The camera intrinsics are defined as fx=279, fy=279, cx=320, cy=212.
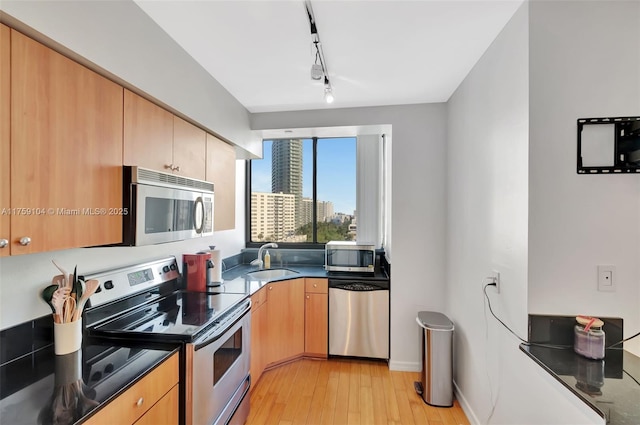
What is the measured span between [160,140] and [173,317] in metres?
1.04

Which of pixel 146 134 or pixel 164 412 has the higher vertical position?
pixel 146 134

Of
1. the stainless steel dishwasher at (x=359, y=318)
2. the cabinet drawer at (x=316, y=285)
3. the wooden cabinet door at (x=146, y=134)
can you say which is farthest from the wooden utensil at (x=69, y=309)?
the stainless steel dishwasher at (x=359, y=318)

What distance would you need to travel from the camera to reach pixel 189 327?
59.0 inches

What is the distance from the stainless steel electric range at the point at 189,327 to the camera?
4.64 feet

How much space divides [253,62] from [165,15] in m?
0.60

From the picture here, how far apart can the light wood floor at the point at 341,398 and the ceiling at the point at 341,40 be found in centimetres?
257

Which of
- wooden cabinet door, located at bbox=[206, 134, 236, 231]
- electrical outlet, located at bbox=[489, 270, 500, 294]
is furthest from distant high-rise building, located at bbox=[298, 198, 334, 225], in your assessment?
electrical outlet, located at bbox=[489, 270, 500, 294]

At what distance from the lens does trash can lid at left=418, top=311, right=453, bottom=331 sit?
232 centimetres

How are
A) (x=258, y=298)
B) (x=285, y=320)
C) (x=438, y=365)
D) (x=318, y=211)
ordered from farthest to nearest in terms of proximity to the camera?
(x=318, y=211)
(x=285, y=320)
(x=258, y=298)
(x=438, y=365)

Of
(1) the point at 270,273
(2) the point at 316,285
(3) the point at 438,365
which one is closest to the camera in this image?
(3) the point at 438,365

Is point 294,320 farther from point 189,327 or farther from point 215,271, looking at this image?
point 189,327

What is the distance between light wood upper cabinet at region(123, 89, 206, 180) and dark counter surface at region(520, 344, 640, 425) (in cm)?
213

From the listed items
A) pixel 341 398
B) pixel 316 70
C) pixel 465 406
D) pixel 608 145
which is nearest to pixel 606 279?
pixel 608 145

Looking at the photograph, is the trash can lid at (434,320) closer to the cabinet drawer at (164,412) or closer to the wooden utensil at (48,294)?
the cabinet drawer at (164,412)
